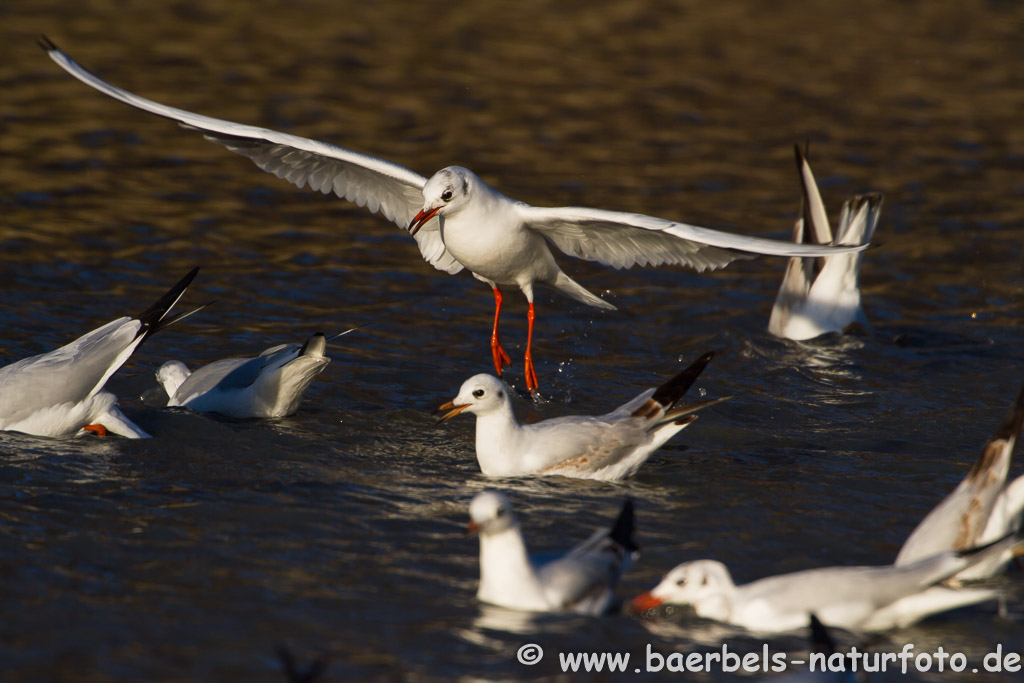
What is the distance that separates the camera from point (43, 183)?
1334 centimetres

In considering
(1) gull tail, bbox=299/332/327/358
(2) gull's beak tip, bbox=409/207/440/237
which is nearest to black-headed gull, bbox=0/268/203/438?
(1) gull tail, bbox=299/332/327/358

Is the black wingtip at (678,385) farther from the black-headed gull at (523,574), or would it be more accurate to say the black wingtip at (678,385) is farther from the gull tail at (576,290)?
the gull tail at (576,290)

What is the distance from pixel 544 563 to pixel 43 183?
9.42 metres

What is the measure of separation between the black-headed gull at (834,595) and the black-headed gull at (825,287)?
533 centimetres

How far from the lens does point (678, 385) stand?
7.45 m

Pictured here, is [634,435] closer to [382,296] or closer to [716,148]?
[382,296]

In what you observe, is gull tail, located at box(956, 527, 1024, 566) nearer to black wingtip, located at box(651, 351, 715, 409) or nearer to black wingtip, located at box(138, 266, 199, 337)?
black wingtip, located at box(651, 351, 715, 409)

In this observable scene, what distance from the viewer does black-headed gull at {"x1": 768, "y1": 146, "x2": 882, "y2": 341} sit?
1066cm

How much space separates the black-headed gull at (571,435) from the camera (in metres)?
7.29

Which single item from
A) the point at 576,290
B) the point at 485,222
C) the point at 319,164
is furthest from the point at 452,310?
the point at 485,222

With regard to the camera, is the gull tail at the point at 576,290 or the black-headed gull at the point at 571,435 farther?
the gull tail at the point at 576,290

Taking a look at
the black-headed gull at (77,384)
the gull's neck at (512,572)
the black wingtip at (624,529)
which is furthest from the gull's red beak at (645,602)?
the black-headed gull at (77,384)

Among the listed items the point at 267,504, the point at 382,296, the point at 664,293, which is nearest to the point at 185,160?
the point at 382,296

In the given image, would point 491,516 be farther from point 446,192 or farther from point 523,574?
point 446,192
